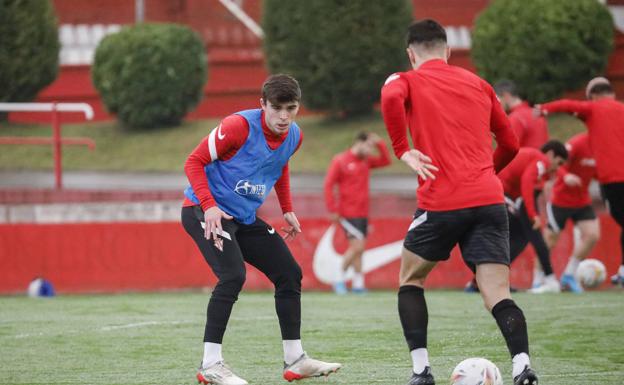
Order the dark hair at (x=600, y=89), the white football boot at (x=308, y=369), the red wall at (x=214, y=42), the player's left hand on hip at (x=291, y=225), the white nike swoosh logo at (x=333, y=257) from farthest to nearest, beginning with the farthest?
the red wall at (x=214, y=42) < the white nike swoosh logo at (x=333, y=257) < the dark hair at (x=600, y=89) < the player's left hand on hip at (x=291, y=225) < the white football boot at (x=308, y=369)

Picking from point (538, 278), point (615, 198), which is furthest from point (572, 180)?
point (615, 198)

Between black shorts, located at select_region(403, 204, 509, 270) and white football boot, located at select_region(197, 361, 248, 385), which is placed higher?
black shorts, located at select_region(403, 204, 509, 270)

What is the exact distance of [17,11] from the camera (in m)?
25.0

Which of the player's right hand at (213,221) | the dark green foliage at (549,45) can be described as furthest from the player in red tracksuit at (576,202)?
the player's right hand at (213,221)

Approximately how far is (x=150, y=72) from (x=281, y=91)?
57.2 feet

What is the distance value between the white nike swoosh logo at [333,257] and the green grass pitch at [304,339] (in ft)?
9.51

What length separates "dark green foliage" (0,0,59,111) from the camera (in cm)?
2480

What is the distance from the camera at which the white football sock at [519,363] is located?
709 centimetres

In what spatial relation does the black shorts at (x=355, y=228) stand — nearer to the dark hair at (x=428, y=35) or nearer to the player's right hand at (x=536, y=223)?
the player's right hand at (x=536, y=223)

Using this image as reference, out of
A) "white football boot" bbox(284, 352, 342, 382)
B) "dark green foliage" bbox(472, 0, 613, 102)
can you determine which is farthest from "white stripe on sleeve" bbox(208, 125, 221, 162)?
"dark green foliage" bbox(472, 0, 613, 102)

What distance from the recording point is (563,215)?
16188 mm

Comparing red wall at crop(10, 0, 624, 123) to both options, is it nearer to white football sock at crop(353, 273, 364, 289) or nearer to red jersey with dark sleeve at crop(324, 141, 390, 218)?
red jersey with dark sleeve at crop(324, 141, 390, 218)

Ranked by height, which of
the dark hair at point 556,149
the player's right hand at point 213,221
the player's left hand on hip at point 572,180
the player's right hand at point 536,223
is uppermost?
the player's right hand at point 213,221

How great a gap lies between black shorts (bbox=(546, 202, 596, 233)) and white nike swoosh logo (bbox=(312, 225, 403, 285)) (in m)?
2.32
